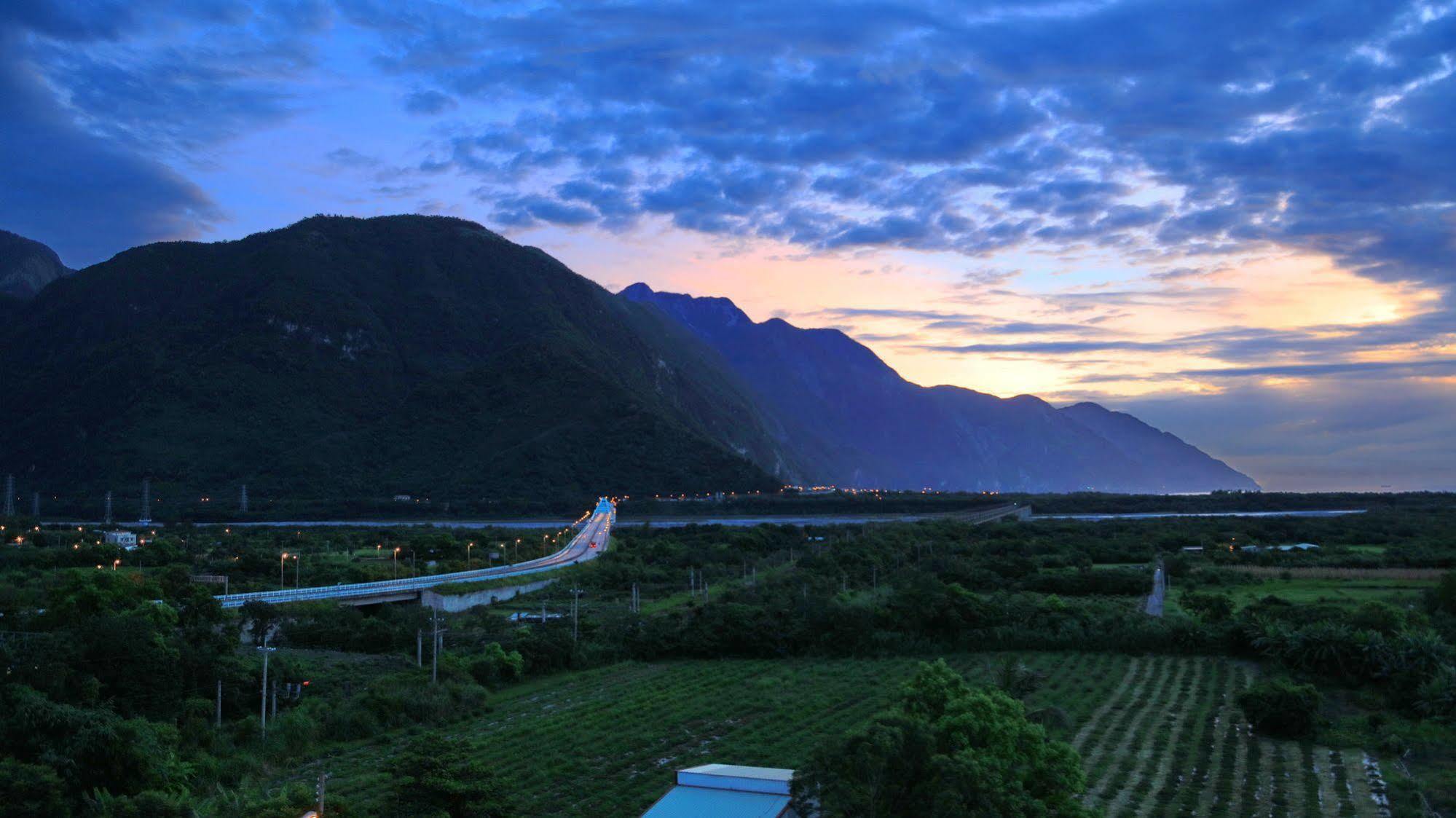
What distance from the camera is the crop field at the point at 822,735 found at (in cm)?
2534

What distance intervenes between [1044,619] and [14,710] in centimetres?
3672

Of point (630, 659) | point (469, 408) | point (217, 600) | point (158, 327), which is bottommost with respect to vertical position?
point (630, 659)

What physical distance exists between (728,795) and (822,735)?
32.4 feet

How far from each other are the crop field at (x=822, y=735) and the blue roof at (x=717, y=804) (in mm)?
3668

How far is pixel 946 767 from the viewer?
17.7 m

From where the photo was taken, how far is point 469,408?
176125 mm

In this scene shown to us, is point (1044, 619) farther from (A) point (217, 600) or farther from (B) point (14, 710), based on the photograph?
(B) point (14, 710)

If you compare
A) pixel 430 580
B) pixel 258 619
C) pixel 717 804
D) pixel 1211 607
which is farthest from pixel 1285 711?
pixel 430 580

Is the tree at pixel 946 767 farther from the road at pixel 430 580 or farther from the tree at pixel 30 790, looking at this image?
the road at pixel 430 580

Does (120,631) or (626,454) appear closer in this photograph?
(120,631)

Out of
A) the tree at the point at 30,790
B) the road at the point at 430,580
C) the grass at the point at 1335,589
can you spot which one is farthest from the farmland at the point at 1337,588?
the tree at the point at 30,790

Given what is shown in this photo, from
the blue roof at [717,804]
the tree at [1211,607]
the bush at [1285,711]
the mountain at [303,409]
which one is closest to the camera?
the blue roof at [717,804]

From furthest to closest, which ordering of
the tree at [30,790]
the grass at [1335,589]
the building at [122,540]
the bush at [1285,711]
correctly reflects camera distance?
the building at [122,540]
the grass at [1335,589]
the bush at [1285,711]
the tree at [30,790]

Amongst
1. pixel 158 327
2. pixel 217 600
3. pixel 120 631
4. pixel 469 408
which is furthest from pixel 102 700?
pixel 158 327
